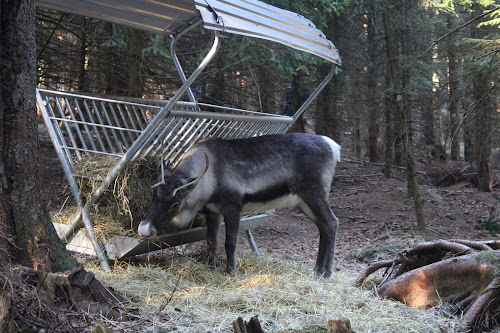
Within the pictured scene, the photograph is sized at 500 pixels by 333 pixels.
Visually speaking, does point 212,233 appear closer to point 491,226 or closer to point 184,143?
point 184,143

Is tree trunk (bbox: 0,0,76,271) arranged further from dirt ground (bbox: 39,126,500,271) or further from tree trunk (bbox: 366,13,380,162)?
tree trunk (bbox: 366,13,380,162)

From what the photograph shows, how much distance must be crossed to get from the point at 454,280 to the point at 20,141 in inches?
154

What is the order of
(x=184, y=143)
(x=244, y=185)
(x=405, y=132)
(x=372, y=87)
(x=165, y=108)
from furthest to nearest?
A: (x=372, y=87), (x=405, y=132), (x=184, y=143), (x=244, y=185), (x=165, y=108)

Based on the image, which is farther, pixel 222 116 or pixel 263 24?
pixel 222 116

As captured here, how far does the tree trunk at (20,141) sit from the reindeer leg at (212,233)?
209 cm

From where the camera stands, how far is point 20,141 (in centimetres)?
392

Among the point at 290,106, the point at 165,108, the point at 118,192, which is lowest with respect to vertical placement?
the point at 118,192

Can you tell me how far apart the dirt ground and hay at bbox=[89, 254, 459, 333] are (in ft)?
6.35

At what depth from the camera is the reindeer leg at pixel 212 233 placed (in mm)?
5777

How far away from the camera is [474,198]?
12.9 metres

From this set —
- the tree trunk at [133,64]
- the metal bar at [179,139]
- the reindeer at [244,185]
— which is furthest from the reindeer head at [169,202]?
the tree trunk at [133,64]

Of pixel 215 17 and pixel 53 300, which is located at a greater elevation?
pixel 215 17

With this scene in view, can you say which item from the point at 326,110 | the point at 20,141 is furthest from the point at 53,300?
the point at 326,110

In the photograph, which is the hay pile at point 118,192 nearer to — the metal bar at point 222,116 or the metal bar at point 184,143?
the metal bar at point 184,143
